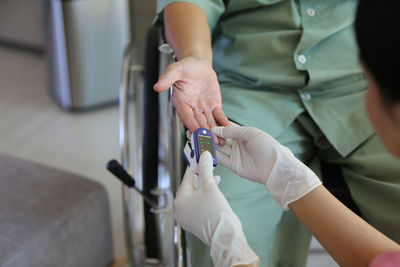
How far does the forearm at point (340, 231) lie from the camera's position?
27.3 inches

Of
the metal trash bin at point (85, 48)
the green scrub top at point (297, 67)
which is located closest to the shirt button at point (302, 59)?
the green scrub top at point (297, 67)

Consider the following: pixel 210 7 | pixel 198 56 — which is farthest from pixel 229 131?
pixel 210 7

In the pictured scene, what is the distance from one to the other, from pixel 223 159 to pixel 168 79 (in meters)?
0.16

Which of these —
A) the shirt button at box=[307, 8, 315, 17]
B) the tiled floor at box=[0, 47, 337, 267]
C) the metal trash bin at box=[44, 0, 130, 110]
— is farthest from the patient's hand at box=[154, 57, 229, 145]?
the metal trash bin at box=[44, 0, 130, 110]

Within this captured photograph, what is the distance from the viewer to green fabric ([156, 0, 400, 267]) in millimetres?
900

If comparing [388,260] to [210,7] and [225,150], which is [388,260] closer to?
[225,150]

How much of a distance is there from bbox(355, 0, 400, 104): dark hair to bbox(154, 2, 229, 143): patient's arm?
38 cm

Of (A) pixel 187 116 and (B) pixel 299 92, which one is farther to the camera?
(B) pixel 299 92

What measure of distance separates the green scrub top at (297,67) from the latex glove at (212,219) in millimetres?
245

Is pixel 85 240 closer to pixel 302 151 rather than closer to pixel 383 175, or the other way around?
pixel 302 151

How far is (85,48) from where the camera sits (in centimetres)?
202

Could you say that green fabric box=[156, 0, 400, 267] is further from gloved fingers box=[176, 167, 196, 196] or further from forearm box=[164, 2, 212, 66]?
gloved fingers box=[176, 167, 196, 196]

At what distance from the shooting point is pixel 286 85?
95 cm

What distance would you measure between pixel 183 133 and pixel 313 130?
0.25m
